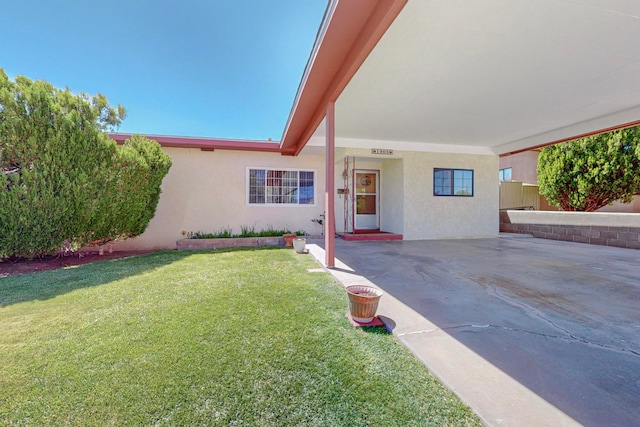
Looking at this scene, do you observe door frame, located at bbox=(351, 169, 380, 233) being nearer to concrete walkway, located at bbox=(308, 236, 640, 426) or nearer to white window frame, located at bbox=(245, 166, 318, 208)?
white window frame, located at bbox=(245, 166, 318, 208)

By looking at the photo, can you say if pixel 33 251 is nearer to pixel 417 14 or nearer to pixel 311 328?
pixel 311 328

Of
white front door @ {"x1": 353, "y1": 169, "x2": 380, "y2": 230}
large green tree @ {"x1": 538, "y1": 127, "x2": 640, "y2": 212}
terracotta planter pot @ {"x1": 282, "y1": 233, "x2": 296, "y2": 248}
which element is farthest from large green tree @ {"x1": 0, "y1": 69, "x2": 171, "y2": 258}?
large green tree @ {"x1": 538, "y1": 127, "x2": 640, "y2": 212}

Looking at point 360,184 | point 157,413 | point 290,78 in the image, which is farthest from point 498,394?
point 290,78

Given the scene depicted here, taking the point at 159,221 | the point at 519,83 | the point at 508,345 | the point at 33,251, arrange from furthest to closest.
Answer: the point at 159,221
the point at 33,251
the point at 519,83
the point at 508,345

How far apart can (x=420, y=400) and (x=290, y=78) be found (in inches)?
353

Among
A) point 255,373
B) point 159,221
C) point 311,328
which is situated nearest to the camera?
point 255,373

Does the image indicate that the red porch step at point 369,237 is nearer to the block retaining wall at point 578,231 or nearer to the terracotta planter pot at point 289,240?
the terracotta planter pot at point 289,240

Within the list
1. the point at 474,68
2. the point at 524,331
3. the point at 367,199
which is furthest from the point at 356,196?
the point at 524,331

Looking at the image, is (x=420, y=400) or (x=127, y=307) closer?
(x=420, y=400)

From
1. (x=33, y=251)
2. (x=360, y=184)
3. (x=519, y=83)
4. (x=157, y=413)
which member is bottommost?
(x=157, y=413)

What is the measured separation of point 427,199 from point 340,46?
256 inches

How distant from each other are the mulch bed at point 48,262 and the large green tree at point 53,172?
0.28 m

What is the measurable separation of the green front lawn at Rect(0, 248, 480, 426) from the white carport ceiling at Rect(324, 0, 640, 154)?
11.2ft

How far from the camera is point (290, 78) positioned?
8.52 m
